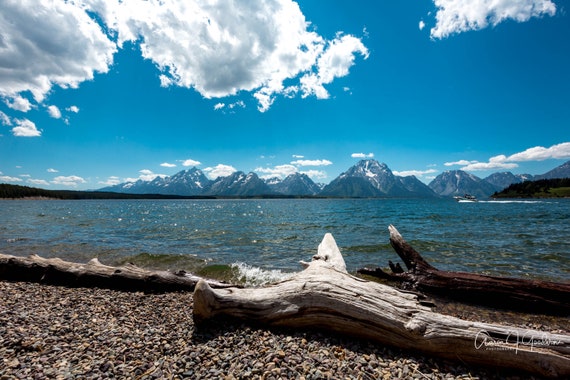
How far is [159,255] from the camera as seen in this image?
19.7m

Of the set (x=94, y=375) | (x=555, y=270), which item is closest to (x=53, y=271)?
(x=94, y=375)

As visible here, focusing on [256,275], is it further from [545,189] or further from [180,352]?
[545,189]

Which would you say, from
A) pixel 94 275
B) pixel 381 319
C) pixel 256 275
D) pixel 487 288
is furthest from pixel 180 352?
pixel 487 288

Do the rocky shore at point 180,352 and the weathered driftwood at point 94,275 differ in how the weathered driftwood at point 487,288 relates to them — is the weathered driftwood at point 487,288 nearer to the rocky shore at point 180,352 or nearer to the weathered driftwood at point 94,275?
the rocky shore at point 180,352

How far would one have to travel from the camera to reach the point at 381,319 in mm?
6371

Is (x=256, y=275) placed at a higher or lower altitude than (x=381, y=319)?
lower

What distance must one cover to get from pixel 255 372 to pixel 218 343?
144 cm

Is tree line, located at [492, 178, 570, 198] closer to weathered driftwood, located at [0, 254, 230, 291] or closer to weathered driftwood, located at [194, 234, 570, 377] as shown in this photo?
weathered driftwood, located at [194, 234, 570, 377]

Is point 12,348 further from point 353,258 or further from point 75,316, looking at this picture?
point 353,258

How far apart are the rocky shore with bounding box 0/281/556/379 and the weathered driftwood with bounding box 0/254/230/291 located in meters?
2.84

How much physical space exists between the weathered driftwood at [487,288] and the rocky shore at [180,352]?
5.65 metres

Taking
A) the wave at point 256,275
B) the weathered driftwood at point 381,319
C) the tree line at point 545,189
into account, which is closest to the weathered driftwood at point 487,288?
the weathered driftwood at point 381,319

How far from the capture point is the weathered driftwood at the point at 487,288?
948 centimetres

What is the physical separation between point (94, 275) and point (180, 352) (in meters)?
7.97
